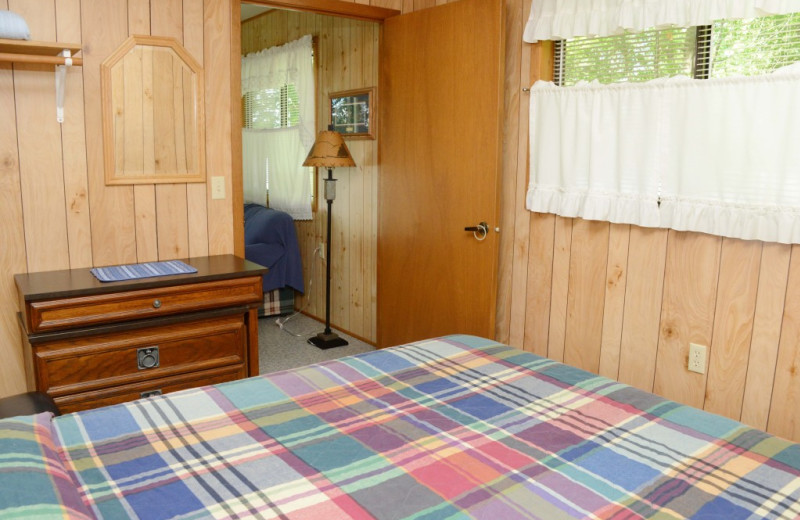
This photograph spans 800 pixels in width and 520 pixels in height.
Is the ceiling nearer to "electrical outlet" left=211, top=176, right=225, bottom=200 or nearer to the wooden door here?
the wooden door

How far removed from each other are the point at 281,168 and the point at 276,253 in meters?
0.85

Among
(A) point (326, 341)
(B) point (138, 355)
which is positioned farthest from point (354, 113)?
(B) point (138, 355)

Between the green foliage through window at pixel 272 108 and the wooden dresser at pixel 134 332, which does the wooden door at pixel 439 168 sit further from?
the green foliage through window at pixel 272 108

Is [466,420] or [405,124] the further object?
[405,124]

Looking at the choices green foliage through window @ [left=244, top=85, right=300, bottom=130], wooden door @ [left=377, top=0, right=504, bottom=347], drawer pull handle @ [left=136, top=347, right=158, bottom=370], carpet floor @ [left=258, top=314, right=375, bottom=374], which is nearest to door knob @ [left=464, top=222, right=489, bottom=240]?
wooden door @ [left=377, top=0, right=504, bottom=347]

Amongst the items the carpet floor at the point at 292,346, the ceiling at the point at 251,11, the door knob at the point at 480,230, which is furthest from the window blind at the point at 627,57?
the ceiling at the point at 251,11

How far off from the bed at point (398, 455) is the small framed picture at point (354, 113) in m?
2.69

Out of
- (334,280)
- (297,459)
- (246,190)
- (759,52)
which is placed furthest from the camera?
(246,190)

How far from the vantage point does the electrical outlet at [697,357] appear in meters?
2.65

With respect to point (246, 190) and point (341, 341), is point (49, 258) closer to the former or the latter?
point (341, 341)

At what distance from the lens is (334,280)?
190 inches

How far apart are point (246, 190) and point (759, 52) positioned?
448cm

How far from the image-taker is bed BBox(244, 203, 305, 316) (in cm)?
479

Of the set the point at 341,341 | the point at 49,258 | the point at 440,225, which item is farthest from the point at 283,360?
the point at 49,258
